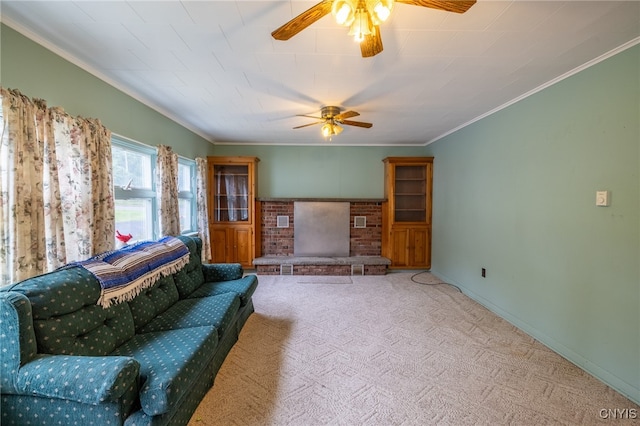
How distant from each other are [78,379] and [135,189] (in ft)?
7.13

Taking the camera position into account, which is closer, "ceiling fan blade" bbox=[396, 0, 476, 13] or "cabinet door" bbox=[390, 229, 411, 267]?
"ceiling fan blade" bbox=[396, 0, 476, 13]

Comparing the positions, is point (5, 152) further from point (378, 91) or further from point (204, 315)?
point (378, 91)

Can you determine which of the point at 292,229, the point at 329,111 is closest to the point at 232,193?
the point at 292,229

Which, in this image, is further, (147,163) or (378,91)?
(147,163)

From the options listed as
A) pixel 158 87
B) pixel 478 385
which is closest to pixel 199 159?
pixel 158 87

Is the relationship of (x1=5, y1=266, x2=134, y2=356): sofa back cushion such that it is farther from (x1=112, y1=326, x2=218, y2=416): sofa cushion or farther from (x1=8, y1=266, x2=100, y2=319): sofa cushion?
(x1=112, y1=326, x2=218, y2=416): sofa cushion

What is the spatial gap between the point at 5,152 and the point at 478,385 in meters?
3.53

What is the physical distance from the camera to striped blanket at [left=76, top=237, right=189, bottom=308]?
1.73m

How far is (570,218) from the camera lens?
7.20 ft

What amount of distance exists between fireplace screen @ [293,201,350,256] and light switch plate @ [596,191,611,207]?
339cm

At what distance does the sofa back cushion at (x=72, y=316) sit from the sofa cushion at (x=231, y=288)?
880 mm

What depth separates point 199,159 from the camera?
165 inches

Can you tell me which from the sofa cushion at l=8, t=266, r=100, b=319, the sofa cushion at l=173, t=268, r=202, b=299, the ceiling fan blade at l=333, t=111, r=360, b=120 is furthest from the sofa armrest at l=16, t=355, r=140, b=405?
the ceiling fan blade at l=333, t=111, r=360, b=120

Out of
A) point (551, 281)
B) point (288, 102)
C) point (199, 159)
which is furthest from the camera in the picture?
point (199, 159)
